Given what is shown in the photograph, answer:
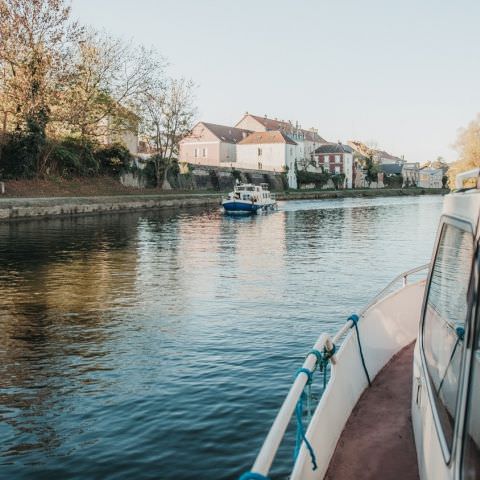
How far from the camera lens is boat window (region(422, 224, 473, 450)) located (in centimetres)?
347

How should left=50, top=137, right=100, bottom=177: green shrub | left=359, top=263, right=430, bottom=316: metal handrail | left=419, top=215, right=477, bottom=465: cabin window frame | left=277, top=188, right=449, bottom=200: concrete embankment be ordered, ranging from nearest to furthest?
left=419, top=215, right=477, bottom=465: cabin window frame → left=359, top=263, right=430, bottom=316: metal handrail → left=50, top=137, right=100, bottom=177: green shrub → left=277, top=188, right=449, bottom=200: concrete embankment

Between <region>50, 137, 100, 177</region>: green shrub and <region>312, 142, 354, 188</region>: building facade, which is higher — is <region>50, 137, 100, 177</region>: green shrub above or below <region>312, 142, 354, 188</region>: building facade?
below

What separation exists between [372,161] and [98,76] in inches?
4078

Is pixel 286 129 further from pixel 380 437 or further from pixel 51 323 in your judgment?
pixel 380 437

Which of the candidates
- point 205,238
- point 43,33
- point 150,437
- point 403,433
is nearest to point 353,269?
point 205,238

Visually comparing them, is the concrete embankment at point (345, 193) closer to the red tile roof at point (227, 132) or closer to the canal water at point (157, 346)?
the red tile roof at point (227, 132)

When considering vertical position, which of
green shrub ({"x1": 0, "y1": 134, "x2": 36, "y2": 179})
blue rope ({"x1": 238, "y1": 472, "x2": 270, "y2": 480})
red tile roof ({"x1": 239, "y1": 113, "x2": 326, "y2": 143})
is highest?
red tile roof ({"x1": 239, "y1": 113, "x2": 326, "y2": 143})

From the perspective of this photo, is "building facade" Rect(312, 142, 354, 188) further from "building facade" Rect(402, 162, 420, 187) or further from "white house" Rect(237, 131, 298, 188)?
"building facade" Rect(402, 162, 420, 187)

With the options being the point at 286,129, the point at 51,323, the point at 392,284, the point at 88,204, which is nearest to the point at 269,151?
the point at 286,129

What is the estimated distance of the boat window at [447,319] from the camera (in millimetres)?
3471

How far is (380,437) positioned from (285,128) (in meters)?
136

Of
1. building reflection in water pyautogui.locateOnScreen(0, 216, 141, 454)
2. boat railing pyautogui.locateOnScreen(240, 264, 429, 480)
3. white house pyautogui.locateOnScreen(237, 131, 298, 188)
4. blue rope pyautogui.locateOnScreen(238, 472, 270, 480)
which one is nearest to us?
blue rope pyautogui.locateOnScreen(238, 472, 270, 480)

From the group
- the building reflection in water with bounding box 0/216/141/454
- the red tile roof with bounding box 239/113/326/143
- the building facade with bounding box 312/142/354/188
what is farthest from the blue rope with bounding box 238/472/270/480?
the building facade with bounding box 312/142/354/188

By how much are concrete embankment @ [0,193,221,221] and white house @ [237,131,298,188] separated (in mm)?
48012
